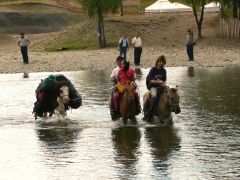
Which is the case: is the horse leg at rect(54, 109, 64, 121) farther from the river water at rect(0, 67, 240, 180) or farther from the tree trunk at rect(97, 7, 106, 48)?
the tree trunk at rect(97, 7, 106, 48)

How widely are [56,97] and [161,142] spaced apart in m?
3.95

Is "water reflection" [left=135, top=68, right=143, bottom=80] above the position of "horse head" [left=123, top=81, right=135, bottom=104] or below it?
below

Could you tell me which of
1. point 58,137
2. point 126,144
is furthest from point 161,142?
point 58,137

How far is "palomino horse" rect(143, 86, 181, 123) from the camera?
16.1 metres

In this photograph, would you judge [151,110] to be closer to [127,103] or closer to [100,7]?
[127,103]

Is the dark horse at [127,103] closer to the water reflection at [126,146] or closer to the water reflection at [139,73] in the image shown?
the water reflection at [126,146]

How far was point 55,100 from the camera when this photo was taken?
57.9 feet

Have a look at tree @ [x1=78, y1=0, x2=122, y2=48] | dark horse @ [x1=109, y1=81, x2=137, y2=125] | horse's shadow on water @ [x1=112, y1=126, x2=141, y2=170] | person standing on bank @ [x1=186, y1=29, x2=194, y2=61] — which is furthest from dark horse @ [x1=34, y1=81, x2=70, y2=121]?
tree @ [x1=78, y1=0, x2=122, y2=48]

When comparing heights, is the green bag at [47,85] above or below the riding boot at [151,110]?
above

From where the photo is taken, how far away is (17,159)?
43.4 feet

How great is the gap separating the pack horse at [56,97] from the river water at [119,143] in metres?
0.33

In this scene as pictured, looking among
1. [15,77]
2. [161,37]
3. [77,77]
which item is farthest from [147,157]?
[161,37]

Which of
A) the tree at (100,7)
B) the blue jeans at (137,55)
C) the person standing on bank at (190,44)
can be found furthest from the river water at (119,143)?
the tree at (100,7)

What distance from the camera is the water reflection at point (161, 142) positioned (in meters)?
12.8
